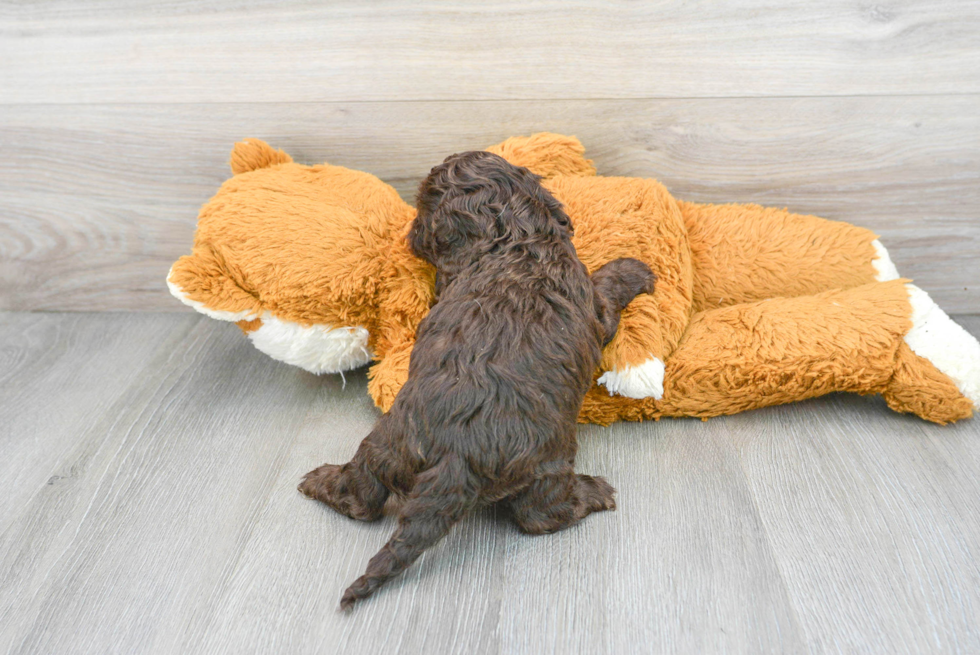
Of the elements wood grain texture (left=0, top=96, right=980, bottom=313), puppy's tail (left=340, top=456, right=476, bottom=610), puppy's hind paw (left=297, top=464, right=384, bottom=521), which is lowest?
puppy's hind paw (left=297, top=464, right=384, bottom=521)

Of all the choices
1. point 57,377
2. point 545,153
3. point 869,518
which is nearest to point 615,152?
point 545,153

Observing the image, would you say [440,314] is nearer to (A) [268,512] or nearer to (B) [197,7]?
(A) [268,512]

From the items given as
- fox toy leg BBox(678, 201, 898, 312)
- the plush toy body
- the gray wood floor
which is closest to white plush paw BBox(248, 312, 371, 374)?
the plush toy body

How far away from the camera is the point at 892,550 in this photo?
1278 mm

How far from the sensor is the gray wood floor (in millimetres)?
1156

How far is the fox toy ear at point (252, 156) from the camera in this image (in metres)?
1.74

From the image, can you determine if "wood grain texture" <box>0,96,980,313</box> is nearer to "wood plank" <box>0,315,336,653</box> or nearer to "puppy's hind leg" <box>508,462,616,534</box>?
"wood plank" <box>0,315,336,653</box>

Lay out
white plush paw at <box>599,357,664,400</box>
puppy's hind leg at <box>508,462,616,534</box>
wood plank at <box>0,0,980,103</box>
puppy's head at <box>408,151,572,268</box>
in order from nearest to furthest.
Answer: puppy's hind leg at <box>508,462,616,534</box> → puppy's head at <box>408,151,572,268</box> → white plush paw at <box>599,357,664,400</box> → wood plank at <box>0,0,980,103</box>

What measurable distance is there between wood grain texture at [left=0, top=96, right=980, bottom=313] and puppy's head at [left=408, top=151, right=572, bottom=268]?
17.8 inches

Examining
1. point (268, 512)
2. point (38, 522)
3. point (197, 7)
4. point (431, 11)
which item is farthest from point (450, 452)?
point (197, 7)

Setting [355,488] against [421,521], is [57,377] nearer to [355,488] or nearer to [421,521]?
[355,488]

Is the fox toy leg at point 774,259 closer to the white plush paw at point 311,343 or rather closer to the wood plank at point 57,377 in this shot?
the white plush paw at point 311,343

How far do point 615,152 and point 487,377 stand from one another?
0.94 m

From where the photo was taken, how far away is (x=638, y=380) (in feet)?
4.99
